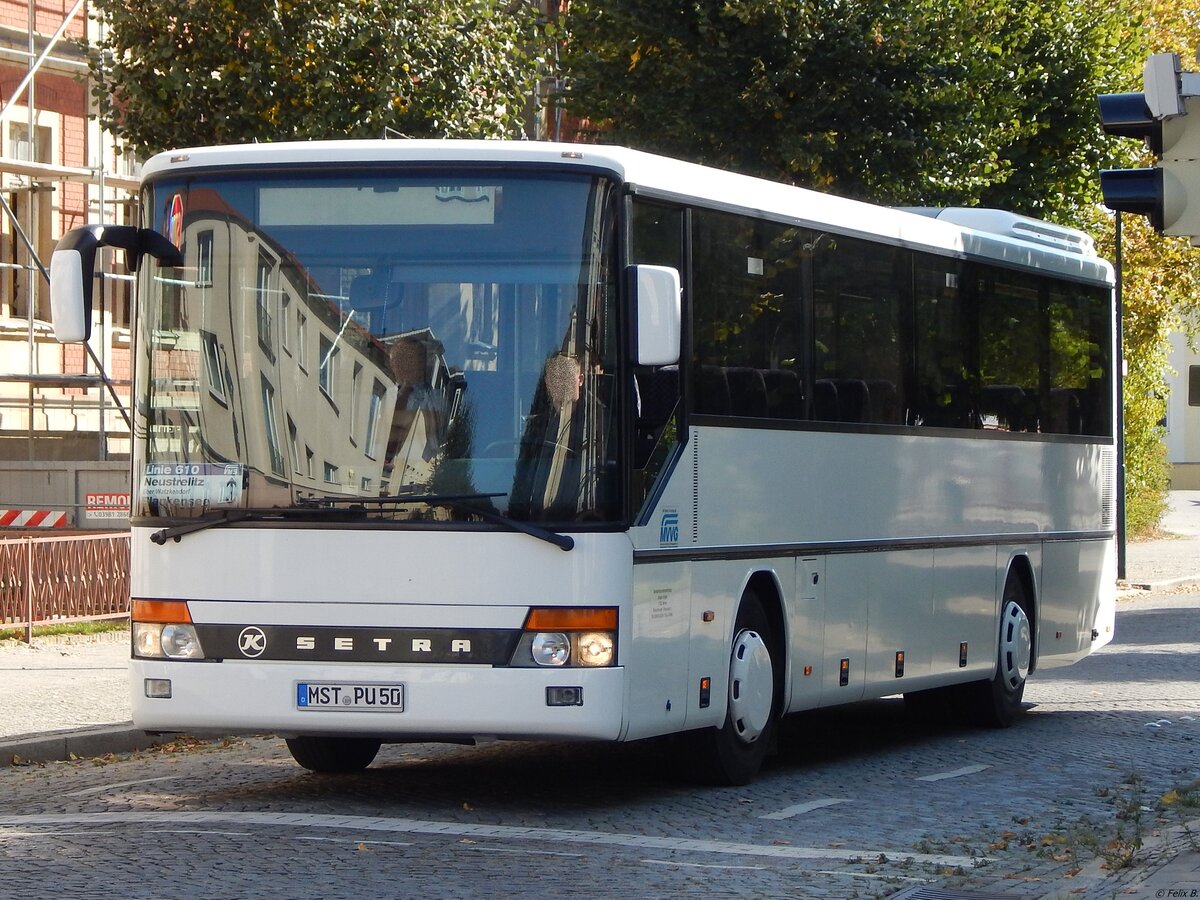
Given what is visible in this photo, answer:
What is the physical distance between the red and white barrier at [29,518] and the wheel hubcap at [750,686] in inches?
455

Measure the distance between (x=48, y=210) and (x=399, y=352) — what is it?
19.2m

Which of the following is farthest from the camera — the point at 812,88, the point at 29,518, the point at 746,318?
the point at 812,88

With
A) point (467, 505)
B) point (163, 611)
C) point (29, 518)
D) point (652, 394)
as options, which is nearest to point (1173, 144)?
point (652, 394)

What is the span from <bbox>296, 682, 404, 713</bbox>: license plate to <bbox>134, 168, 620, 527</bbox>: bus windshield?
0.77 m

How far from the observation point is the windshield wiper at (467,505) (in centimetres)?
978

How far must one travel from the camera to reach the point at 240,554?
10078mm

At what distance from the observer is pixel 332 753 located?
11.8m

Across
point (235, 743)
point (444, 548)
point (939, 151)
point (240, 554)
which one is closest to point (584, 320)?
→ point (444, 548)

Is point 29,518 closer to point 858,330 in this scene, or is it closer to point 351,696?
point 858,330

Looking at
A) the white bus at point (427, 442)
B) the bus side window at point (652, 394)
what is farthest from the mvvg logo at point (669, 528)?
the bus side window at point (652, 394)

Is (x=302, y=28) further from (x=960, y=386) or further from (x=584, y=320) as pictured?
(x=584, y=320)

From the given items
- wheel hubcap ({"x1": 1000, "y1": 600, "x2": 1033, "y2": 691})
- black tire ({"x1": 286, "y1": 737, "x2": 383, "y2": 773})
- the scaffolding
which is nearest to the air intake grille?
wheel hubcap ({"x1": 1000, "y1": 600, "x2": 1033, "y2": 691})

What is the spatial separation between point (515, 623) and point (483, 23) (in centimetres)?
1173

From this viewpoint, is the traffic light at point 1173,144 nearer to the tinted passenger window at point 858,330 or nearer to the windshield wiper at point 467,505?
the tinted passenger window at point 858,330
